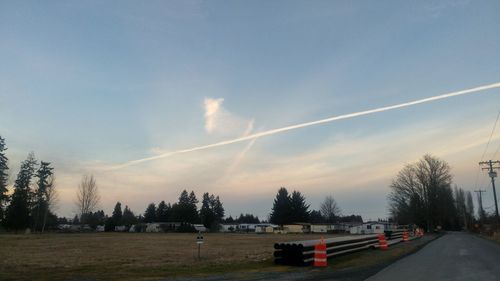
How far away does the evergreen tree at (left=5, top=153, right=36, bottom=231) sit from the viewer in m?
87.6

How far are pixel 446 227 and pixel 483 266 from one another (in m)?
147

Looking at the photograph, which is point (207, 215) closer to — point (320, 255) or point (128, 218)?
point (128, 218)

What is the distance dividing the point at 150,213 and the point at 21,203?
8301 centimetres

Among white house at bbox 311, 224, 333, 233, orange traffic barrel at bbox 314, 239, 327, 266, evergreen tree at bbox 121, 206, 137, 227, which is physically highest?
evergreen tree at bbox 121, 206, 137, 227

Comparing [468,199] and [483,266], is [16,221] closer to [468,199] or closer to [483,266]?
[483,266]

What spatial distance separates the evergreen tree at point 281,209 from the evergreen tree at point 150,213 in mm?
53658

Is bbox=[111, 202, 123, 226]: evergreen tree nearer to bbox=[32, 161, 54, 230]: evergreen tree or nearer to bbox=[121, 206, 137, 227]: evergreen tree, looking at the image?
bbox=[121, 206, 137, 227]: evergreen tree

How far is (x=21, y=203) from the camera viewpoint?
90.1 metres

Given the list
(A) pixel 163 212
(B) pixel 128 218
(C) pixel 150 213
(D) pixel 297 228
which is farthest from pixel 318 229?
(B) pixel 128 218

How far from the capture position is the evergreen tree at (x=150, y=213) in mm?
169750

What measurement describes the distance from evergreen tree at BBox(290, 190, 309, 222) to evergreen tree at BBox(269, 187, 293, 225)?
3.63 ft

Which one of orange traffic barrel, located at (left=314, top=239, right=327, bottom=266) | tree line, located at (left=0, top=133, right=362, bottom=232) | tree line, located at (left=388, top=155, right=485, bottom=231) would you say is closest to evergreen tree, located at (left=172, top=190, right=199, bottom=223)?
tree line, located at (left=0, top=133, right=362, bottom=232)

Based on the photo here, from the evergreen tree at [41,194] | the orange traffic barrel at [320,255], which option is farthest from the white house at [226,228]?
the orange traffic barrel at [320,255]

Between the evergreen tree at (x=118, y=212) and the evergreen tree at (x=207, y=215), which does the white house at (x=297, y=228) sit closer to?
the evergreen tree at (x=207, y=215)
